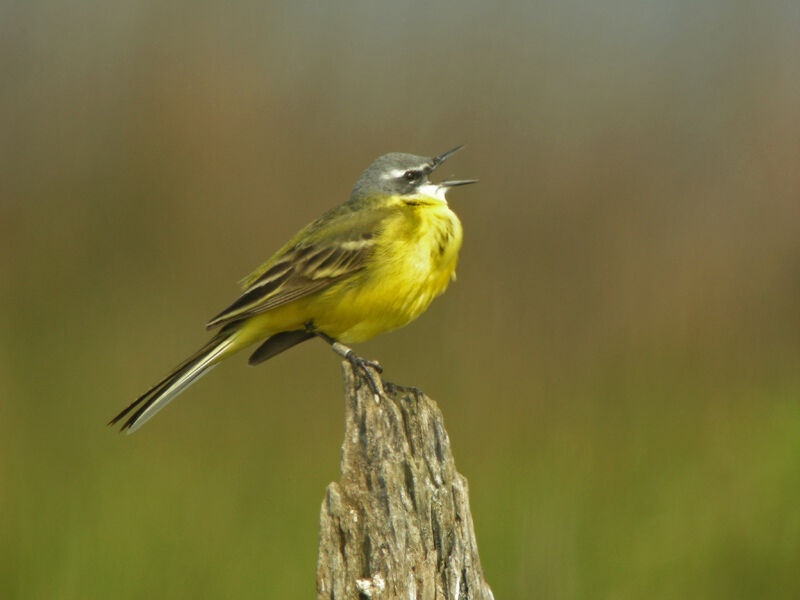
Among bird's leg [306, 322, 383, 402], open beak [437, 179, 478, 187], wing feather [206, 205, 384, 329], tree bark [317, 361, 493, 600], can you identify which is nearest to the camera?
tree bark [317, 361, 493, 600]

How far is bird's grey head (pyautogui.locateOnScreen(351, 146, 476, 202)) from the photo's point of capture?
5320 mm

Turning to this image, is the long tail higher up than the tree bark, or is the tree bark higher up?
the long tail

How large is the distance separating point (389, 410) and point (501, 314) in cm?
327

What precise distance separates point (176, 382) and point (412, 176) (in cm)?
161

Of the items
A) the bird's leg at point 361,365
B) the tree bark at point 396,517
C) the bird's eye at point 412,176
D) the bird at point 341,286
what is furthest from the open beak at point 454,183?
the tree bark at point 396,517

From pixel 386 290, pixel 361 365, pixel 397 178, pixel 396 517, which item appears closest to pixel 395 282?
pixel 386 290

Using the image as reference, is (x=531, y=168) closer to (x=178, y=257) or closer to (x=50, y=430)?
(x=178, y=257)

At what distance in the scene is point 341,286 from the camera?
4.76 metres

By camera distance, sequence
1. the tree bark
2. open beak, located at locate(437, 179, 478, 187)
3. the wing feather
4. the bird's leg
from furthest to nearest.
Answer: open beak, located at locate(437, 179, 478, 187)
the wing feather
the bird's leg
the tree bark

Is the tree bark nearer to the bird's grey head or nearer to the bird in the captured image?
the bird

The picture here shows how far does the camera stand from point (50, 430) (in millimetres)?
5449

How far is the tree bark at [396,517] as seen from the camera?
310cm

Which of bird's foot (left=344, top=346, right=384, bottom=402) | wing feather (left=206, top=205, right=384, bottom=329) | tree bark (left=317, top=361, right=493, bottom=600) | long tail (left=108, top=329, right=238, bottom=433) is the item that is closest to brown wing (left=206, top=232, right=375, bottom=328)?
wing feather (left=206, top=205, right=384, bottom=329)

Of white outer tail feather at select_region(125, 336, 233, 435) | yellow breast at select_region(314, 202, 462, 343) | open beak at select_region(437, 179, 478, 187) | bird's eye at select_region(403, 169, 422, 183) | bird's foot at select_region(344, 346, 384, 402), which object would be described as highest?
bird's eye at select_region(403, 169, 422, 183)
